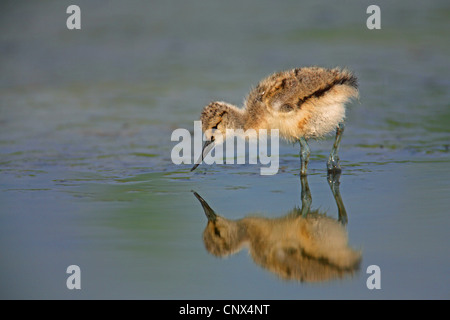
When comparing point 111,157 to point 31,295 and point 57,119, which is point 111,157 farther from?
point 31,295

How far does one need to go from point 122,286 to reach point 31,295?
56 centimetres

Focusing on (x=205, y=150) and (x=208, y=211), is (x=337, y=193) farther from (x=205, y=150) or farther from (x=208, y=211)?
(x=205, y=150)

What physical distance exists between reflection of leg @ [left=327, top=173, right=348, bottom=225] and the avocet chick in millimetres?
188

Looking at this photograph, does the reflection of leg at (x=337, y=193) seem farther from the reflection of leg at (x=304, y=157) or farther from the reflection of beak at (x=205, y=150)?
the reflection of beak at (x=205, y=150)

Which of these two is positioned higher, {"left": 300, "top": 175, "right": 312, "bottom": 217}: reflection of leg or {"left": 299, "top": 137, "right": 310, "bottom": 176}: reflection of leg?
{"left": 299, "top": 137, "right": 310, "bottom": 176}: reflection of leg

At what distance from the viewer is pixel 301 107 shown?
669cm

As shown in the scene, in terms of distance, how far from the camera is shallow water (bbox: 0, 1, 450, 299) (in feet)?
14.7

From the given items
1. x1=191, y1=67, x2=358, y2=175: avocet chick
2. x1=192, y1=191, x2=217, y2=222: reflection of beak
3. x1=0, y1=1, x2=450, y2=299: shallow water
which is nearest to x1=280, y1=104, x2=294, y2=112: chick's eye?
x1=191, y1=67, x2=358, y2=175: avocet chick

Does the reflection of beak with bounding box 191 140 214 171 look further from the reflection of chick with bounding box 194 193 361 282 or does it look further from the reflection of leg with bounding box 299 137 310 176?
the reflection of chick with bounding box 194 193 361 282

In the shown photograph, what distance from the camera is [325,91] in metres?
6.67

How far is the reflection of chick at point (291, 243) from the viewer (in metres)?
4.54

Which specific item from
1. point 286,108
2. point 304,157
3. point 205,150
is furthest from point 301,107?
point 205,150

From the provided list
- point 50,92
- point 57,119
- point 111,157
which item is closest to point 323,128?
point 111,157

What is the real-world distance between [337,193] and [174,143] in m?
2.94
